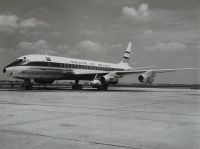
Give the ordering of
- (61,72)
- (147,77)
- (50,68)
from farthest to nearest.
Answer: (61,72)
(147,77)
(50,68)

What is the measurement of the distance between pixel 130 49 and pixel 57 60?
21.6 meters

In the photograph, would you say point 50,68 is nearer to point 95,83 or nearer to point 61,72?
point 61,72

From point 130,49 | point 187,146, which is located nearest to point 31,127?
point 187,146

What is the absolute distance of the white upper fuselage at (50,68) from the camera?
26359mm

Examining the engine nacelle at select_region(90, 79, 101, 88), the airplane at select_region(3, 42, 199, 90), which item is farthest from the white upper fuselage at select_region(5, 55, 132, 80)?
the engine nacelle at select_region(90, 79, 101, 88)

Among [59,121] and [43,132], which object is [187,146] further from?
[59,121]

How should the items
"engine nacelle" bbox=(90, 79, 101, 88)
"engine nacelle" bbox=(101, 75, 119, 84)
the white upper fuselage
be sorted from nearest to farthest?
the white upper fuselage
"engine nacelle" bbox=(90, 79, 101, 88)
"engine nacelle" bbox=(101, 75, 119, 84)

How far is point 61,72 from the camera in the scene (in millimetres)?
30391

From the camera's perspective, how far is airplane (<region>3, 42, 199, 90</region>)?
87.2 ft

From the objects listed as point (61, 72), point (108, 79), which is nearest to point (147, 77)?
point (108, 79)

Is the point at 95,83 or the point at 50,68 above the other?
the point at 50,68

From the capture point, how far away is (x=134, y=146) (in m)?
4.84

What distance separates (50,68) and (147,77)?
9.96 meters

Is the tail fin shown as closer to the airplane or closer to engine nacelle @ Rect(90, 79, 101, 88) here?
the airplane
